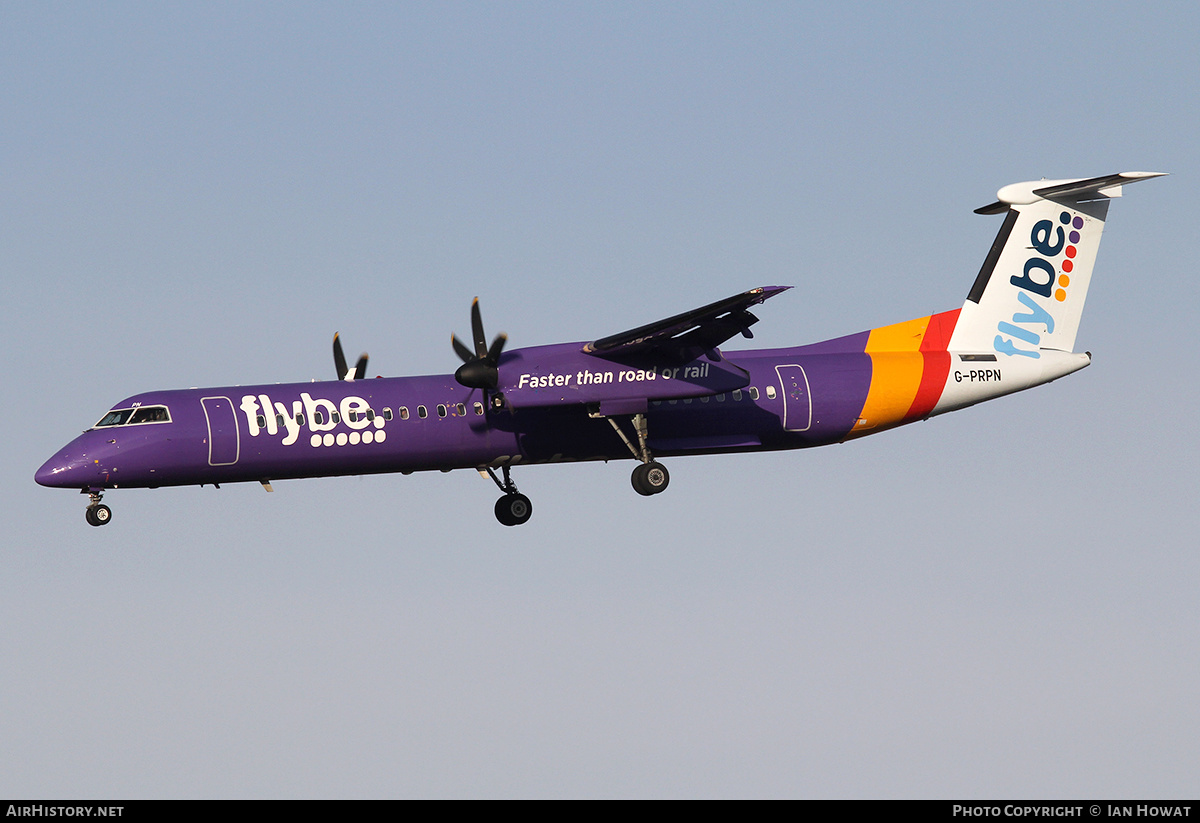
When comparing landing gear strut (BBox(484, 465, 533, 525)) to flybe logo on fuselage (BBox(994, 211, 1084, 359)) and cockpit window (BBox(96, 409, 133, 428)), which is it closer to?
cockpit window (BBox(96, 409, 133, 428))

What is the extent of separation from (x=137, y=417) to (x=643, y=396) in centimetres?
960

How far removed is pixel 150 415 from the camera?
1097 inches

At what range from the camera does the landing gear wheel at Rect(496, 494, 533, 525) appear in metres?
Result: 31.7

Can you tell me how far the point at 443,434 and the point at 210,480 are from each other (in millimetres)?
4454

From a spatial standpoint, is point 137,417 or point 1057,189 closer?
point 137,417

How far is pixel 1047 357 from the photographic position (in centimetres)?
3356

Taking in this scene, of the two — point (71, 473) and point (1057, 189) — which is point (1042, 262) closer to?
point (1057, 189)

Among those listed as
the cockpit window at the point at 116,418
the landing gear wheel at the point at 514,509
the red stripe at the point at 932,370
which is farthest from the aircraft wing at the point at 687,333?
the cockpit window at the point at 116,418

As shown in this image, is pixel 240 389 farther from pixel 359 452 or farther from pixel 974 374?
pixel 974 374

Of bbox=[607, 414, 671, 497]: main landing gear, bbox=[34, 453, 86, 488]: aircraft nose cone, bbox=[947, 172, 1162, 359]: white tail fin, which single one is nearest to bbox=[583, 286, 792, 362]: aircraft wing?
bbox=[607, 414, 671, 497]: main landing gear

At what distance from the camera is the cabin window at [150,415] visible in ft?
91.2

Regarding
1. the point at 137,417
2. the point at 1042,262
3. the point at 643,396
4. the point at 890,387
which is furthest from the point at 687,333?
the point at 137,417

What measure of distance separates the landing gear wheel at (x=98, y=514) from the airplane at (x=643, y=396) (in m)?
0.03
